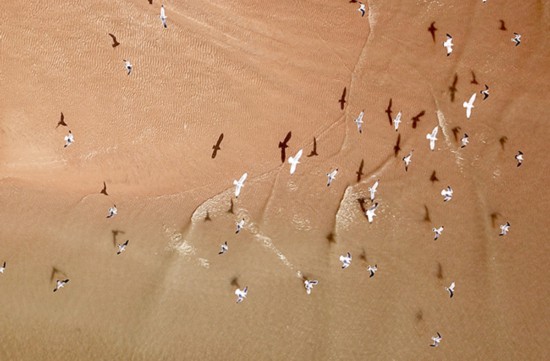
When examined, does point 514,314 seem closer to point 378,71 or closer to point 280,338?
point 280,338

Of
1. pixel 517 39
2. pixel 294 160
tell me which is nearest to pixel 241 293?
pixel 294 160

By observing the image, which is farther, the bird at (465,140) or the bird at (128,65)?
the bird at (465,140)

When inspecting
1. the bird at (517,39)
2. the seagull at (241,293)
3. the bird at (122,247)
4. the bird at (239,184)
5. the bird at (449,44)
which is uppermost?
the bird at (517,39)

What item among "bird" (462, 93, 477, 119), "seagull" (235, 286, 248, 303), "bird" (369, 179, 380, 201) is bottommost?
"seagull" (235, 286, 248, 303)

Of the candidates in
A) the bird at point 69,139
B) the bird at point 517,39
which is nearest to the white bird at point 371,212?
the bird at point 517,39

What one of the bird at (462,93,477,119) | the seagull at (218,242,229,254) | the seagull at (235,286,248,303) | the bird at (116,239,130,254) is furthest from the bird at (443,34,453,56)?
the bird at (116,239,130,254)

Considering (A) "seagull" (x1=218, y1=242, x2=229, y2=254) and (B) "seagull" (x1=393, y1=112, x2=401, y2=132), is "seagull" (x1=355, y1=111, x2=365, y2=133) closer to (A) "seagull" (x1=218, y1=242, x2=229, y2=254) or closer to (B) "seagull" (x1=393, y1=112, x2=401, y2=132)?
(B) "seagull" (x1=393, y1=112, x2=401, y2=132)

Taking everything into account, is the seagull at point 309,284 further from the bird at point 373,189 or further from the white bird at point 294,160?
the white bird at point 294,160
